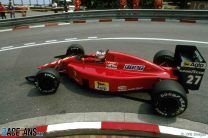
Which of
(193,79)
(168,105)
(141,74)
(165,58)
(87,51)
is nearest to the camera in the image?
(168,105)

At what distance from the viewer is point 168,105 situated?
20.1ft

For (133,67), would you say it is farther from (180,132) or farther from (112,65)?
(180,132)

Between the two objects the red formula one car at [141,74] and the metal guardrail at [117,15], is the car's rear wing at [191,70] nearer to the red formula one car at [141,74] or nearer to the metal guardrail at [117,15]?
the red formula one car at [141,74]

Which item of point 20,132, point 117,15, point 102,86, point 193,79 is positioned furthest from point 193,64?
point 117,15

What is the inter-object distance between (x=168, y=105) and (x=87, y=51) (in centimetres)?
572

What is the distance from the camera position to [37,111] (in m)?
6.79

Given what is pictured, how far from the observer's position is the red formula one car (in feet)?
20.0

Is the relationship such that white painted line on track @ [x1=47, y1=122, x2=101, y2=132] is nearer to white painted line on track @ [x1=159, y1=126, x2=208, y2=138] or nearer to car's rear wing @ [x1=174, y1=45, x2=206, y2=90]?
white painted line on track @ [x1=159, y1=126, x2=208, y2=138]

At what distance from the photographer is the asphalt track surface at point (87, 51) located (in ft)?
22.4

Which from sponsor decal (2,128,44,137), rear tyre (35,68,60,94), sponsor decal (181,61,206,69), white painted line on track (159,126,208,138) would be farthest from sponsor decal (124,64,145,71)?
sponsor decal (2,128,44,137)

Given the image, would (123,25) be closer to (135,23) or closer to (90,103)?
(135,23)

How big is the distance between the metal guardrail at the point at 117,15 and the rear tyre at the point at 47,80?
9939 mm

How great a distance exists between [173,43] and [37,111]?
24.3 ft

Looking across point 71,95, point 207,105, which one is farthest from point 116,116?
point 207,105
